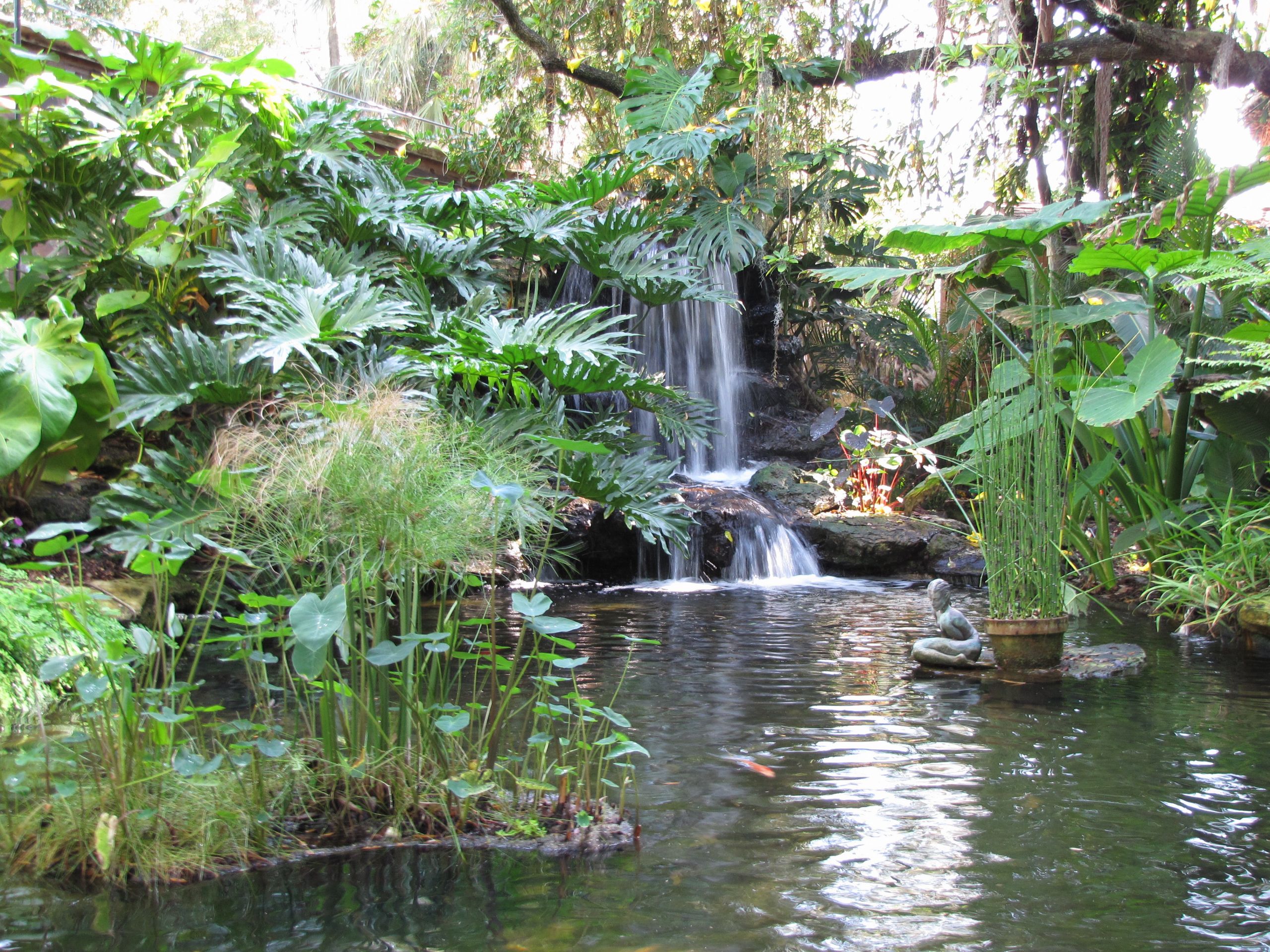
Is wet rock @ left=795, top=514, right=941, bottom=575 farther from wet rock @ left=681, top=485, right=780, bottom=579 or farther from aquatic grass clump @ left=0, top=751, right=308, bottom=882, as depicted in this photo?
aquatic grass clump @ left=0, top=751, right=308, bottom=882

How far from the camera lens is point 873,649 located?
16.8ft

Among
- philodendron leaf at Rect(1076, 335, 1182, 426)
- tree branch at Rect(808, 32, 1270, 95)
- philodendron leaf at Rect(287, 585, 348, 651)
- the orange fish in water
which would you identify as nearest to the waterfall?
tree branch at Rect(808, 32, 1270, 95)

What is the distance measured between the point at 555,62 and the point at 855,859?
30.4 ft

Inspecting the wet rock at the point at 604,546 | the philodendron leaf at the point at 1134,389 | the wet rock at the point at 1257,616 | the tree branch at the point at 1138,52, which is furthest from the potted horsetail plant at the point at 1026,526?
the wet rock at the point at 604,546

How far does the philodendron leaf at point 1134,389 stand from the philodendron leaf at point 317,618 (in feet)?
12.7

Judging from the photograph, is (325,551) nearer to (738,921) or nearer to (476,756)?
(476,756)

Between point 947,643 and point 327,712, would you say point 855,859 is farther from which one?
point 947,643

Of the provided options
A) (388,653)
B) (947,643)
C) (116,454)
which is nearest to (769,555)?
(947,643)

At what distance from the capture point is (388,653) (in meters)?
2.21

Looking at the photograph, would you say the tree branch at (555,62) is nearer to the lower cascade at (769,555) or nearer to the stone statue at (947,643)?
the lower cascade at (769,555)

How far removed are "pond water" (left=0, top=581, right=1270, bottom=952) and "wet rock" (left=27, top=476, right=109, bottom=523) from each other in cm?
354

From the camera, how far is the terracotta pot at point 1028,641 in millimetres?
4359

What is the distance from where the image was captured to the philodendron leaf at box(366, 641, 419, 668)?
2193 mm

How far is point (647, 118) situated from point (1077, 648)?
6.46 metres
